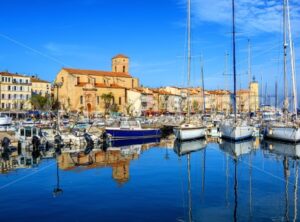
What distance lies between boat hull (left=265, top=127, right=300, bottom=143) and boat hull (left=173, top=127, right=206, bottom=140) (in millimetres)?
7671

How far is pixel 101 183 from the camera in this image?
66.9 ft

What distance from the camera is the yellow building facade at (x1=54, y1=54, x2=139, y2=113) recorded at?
9762cm

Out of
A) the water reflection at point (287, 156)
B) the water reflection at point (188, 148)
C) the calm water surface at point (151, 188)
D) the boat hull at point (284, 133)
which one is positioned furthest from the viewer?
the boat hull at point (284, 133)

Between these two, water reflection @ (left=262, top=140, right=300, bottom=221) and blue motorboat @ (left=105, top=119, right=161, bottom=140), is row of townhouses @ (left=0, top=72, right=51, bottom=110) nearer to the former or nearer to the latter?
blue motorboat @ (left=105, top=119, right=161, bottom=140)

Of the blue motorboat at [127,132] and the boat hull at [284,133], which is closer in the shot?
the boat hull at [284,133]

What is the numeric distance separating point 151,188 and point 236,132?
2519 cm

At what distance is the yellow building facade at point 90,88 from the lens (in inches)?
3844

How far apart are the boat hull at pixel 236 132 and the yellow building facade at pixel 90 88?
57.6m

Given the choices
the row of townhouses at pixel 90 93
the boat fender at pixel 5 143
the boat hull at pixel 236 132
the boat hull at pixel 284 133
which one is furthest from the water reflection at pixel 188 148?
the row of townhouses at pixel 90 93

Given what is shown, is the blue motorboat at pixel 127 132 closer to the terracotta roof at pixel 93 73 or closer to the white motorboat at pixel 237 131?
the white motorboat at pixel 237 131

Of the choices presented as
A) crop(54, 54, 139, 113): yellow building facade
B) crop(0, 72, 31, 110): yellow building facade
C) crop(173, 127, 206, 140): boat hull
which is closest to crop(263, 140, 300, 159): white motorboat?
crop(173, 127, 206, 140): boat hull

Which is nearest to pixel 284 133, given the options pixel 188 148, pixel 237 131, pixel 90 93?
pixel 237 131

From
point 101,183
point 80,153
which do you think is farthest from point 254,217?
point 80,153

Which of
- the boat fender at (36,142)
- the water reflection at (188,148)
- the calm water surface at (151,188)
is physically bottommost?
the calm water surface at (151,188)
